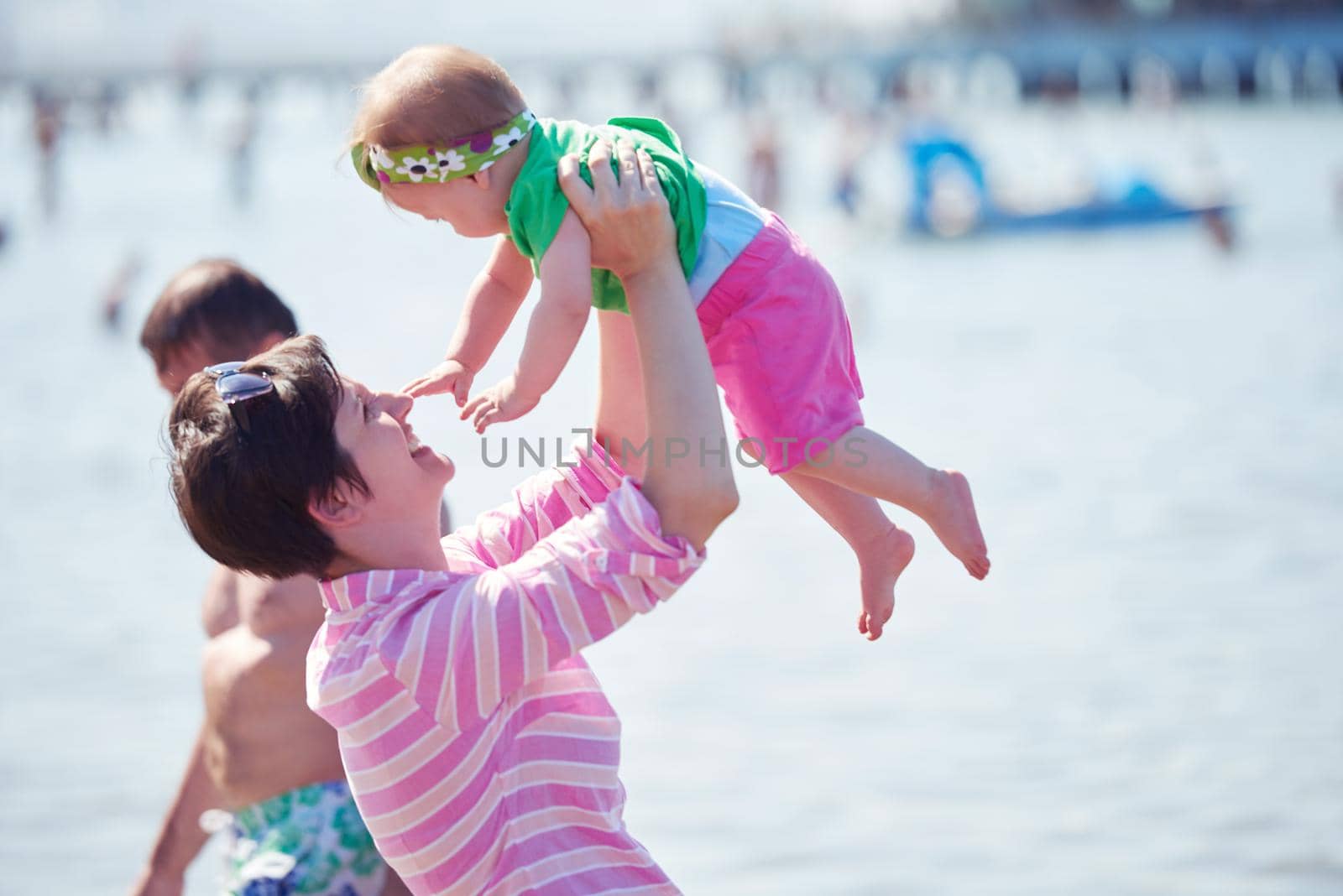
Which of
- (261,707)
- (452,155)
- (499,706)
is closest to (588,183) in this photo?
(452,155)

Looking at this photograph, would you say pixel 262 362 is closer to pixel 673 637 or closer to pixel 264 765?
pixel 264 765

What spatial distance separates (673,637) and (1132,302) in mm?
13096

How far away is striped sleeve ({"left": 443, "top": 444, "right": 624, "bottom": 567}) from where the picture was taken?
2406 mm

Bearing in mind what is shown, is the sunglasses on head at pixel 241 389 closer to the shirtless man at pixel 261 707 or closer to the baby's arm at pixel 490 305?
the baby's arm at pixel 490 305

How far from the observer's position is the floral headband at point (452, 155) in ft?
7.36

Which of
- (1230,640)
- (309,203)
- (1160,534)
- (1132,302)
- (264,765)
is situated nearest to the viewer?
(264,765)

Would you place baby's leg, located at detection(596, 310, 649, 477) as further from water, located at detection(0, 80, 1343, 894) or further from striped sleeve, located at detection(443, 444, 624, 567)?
water, located at detection(0, 80, 1343, 894)

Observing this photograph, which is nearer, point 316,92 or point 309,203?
point 309,203

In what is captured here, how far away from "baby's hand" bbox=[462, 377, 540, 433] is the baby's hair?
14.1 inches

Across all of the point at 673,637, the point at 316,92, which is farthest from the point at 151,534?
the point at 316,92

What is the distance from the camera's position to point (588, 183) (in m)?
2.13

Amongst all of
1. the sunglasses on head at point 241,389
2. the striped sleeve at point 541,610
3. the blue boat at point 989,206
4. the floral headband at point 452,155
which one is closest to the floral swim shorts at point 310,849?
the striped sleeve at point 541,610

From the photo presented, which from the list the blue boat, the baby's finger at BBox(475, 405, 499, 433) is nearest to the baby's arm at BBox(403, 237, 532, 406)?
the baby's finger at BBox(475, 405, 499, 433)

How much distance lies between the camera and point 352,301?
20.0 meters
